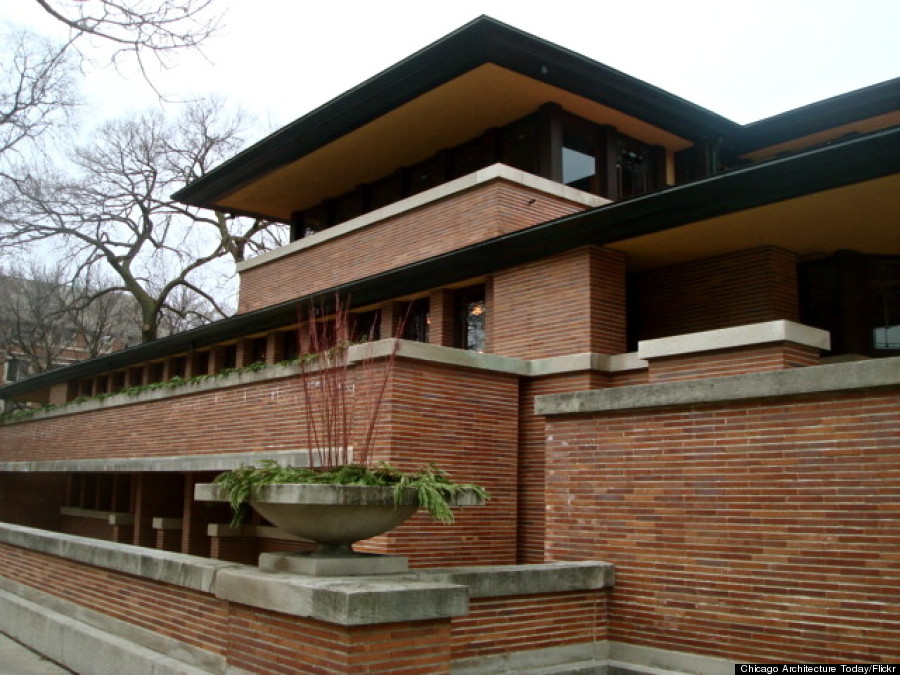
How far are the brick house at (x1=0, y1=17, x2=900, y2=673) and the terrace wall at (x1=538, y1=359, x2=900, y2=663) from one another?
0.02 m

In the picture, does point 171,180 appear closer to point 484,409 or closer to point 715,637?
A: point 484,409

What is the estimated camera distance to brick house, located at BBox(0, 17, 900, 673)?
7191 millimetres

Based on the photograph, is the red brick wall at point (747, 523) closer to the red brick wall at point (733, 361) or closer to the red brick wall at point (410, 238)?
the red brick wall at point (733, 361)

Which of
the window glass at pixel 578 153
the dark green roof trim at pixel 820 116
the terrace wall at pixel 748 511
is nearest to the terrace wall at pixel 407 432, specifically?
the terrace wall at pixel 748 511

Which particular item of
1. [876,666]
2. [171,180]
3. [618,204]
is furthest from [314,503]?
[171,180]

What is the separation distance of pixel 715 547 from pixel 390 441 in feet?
15.0

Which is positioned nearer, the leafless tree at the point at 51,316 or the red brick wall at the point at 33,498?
the red brick wall at the point at 33,498

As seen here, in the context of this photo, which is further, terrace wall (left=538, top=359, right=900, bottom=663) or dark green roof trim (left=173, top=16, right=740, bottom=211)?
dark green roof trim (left=173, top=16, right=740, bottom=211)

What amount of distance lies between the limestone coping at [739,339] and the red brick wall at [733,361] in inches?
3.5

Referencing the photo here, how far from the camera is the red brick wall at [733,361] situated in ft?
35.2

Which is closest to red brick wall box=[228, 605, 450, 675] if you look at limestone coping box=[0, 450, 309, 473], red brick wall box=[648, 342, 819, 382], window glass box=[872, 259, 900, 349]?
limestone coping box=[0, 450, 309, 473]

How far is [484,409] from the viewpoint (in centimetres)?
1270

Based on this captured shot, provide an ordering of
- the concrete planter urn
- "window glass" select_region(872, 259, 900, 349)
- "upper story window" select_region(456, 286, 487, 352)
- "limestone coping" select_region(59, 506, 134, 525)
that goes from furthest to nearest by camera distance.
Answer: "limestone coping" select_region(59, 506, 134, 525), "upper story window" select_region(456, 286, 487, 352), "window glass" select_region(872, 259, 900, 349), the concrete planter urn

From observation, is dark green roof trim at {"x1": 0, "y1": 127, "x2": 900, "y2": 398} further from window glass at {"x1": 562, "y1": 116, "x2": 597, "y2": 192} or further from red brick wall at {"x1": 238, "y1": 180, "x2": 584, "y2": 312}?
window glass at {"x1": 562, "y1": 116, "x2": 597, "y2": 192}
